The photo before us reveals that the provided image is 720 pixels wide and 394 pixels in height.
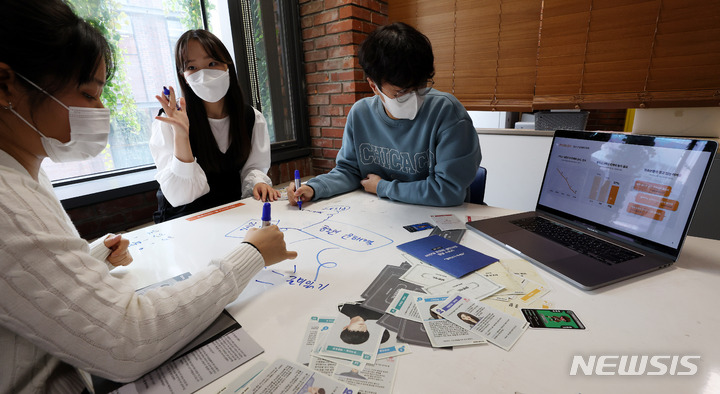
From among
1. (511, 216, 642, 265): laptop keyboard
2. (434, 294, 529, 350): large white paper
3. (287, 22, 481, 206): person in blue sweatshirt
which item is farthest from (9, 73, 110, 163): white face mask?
(511, 216, 642, 265): laptop keyboard

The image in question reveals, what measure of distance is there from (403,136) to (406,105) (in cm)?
15

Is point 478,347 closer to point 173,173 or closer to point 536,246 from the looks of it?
point 536,246

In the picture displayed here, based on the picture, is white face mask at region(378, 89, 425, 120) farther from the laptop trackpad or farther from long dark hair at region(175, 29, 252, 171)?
long dark hair at region(175, 29, 252, 171)

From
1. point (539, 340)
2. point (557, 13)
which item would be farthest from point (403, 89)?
point (557, 13)

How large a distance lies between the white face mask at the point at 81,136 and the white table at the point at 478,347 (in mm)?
312

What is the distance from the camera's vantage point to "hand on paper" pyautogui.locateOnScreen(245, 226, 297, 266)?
0.77m

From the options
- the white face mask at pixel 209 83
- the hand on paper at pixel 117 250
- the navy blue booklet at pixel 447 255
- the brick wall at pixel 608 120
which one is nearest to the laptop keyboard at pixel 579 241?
the navy blue booklet at pixel 447 255

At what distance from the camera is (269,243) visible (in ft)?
2.56

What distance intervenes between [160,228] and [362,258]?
73 centimetres

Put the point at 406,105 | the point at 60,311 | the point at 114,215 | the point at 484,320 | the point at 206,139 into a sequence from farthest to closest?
the point at 114,215 → the point at 206,139 → the point at 406,105 → the point at 484,320 → the point at 60,311

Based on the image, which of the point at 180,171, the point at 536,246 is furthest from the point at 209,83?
the point at 536,246

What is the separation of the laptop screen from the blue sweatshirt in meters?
0.31

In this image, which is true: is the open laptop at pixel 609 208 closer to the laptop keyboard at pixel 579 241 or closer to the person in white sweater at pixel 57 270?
the laptop keyboard at pixel 579 241

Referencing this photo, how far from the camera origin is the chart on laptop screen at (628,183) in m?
0.73
